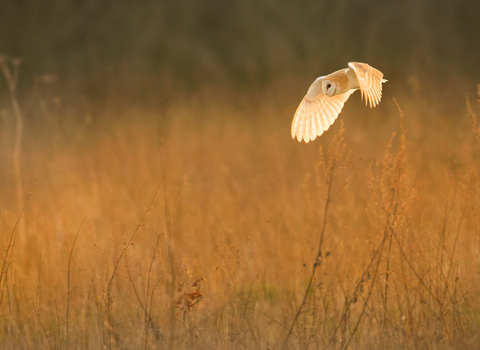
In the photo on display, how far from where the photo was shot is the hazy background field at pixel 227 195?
7.11 ft

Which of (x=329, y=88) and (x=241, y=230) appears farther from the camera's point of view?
(x=241, y=230)

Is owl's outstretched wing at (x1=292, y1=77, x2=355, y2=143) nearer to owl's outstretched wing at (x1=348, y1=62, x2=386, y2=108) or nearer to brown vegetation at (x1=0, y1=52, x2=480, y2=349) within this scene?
brown vegetation at (x1=0, y1=52, x2=480, y2=349)

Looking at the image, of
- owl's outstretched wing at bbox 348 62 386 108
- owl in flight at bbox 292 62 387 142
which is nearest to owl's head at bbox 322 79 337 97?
owl in flight at bbox 292 62 387 142

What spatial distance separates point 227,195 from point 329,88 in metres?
2.25

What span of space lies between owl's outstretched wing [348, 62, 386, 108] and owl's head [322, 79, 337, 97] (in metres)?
0.14

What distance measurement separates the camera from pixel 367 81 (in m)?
2.02

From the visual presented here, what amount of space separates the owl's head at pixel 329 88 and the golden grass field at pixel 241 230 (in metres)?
0.22

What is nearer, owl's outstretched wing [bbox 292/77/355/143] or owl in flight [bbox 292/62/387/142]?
owl in flight [bbox 292/62/387/142]

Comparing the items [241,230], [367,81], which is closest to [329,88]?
[367,81]

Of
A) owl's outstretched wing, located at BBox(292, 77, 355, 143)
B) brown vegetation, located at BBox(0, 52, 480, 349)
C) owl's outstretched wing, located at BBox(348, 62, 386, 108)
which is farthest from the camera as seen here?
owl's outstretched wing, located at BBox(292, 77, 355, 143)

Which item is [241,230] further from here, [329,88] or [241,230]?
[329,88]

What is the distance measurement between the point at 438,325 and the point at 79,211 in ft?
9.95

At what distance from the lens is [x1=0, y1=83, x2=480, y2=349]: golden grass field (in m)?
2.13

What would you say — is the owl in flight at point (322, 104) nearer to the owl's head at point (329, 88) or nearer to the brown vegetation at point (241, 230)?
the owl's head at point (329, 88)
